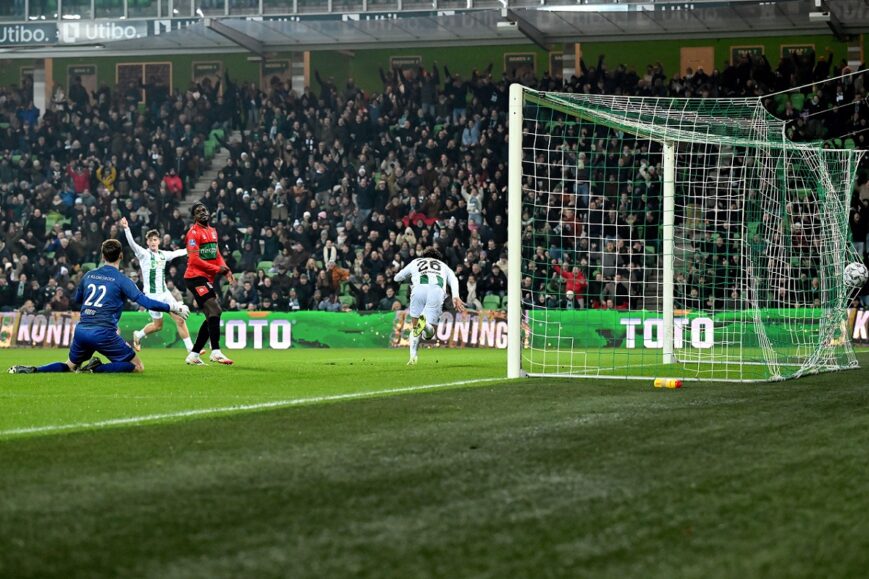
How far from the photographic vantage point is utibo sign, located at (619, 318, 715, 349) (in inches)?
823

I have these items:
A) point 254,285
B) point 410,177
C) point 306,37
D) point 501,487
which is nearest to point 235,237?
point 254,285

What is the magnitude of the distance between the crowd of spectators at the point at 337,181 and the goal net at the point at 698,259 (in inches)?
14.9

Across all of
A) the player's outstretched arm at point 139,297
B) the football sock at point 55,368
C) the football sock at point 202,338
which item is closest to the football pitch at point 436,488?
the player's outstretched arm at point 139,297

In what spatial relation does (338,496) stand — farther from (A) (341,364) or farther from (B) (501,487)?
(A) (341,364)

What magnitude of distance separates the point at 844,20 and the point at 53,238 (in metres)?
20.8

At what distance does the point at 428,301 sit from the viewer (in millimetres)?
17516

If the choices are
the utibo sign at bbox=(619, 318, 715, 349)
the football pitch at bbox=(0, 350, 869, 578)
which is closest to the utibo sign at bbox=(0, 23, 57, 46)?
the utibo sign at bbox=(619, 318, 715, 349)

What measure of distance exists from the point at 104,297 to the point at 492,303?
1517 cm

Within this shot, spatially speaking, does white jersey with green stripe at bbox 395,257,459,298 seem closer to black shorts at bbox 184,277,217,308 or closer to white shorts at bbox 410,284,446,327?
white shorts at bbox 410,284,446,327

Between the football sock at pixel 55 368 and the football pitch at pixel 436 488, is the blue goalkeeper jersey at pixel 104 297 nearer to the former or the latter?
the football sock at pixel 55 368

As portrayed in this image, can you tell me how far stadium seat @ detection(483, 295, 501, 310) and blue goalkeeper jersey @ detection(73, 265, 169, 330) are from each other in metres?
14.8

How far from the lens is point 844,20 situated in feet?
103

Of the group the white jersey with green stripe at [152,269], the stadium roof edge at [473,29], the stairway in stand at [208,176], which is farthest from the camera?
the stairway in stand at [208,176]

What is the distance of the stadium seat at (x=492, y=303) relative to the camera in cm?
2792
